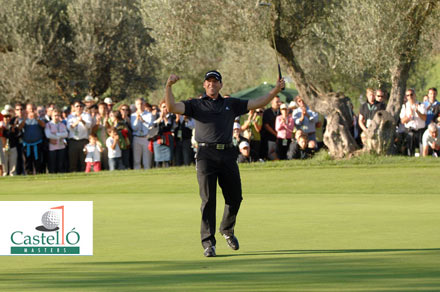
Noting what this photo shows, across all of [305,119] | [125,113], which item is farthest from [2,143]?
[305,119]

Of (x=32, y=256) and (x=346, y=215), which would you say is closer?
(x=32, y=256)

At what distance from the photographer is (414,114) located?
24.2 m

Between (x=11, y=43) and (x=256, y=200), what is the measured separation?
25.5m

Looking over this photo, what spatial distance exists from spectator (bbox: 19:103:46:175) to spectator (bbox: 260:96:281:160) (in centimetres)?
589

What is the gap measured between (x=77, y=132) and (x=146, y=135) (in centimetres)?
188

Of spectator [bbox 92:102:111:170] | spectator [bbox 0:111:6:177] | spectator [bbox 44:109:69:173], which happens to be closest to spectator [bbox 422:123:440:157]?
spectator [bbox 92:102:111:170]

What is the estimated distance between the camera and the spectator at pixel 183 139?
79.3ft

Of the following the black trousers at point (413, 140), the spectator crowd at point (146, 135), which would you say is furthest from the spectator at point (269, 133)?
the black trousers at point (413, 140)

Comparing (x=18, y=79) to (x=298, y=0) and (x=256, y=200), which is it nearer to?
(x=298, y=0)

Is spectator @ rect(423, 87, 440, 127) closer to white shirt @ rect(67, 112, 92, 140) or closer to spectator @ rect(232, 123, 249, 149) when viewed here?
spectator @ rect(232, 123, 249, 149)

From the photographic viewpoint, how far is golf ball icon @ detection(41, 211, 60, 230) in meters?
8.66

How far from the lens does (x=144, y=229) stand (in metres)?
11.5

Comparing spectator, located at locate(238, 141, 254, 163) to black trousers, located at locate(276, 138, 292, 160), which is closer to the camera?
spectator, located at locate(238, 141, 254, 163)

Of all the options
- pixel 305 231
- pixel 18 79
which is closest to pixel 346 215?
pixel 305 231
